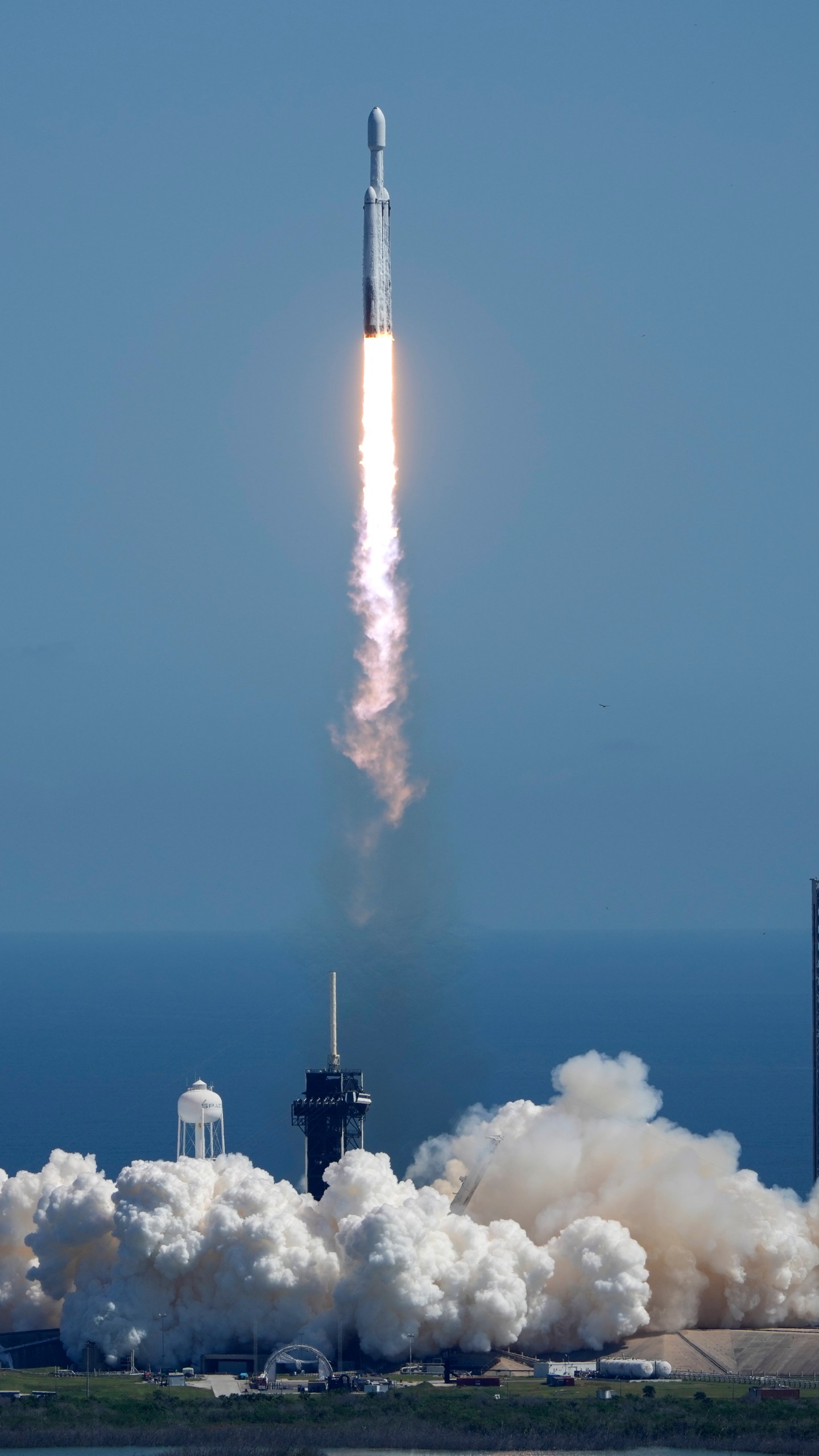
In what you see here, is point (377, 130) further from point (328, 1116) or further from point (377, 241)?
point (328, 1116)

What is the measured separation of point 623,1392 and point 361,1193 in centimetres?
1176

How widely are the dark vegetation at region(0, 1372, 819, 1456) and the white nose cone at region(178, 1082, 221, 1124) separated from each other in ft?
46.7

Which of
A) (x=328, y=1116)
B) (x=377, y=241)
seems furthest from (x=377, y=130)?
(x=328, y=1116)

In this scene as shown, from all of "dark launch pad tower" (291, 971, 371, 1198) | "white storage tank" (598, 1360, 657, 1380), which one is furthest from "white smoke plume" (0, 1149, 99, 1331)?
"white storage tank" (598, 1360, 657, 1380)

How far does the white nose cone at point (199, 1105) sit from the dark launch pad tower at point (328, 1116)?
10.2 ft

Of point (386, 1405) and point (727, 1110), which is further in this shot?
point (727, 1110)

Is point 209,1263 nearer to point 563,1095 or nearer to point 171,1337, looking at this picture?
point 171,1337

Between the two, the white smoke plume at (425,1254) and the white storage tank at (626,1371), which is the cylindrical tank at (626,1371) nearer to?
the white storage tank at (626,1371)

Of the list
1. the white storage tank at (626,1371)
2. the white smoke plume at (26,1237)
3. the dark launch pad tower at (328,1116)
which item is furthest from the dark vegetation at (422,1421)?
the dark launch pad tower at (328,1116)

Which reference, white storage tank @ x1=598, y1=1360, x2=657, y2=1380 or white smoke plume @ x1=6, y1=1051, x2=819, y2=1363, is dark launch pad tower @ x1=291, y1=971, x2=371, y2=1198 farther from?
white storage tank @ x1=598, y1=1360, x2=657, y2=1380

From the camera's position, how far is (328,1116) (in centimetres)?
8850

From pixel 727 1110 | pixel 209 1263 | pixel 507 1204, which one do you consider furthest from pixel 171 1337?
pixel 727 1110

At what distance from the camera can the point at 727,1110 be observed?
534ft

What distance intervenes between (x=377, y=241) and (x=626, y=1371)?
39431 mm
